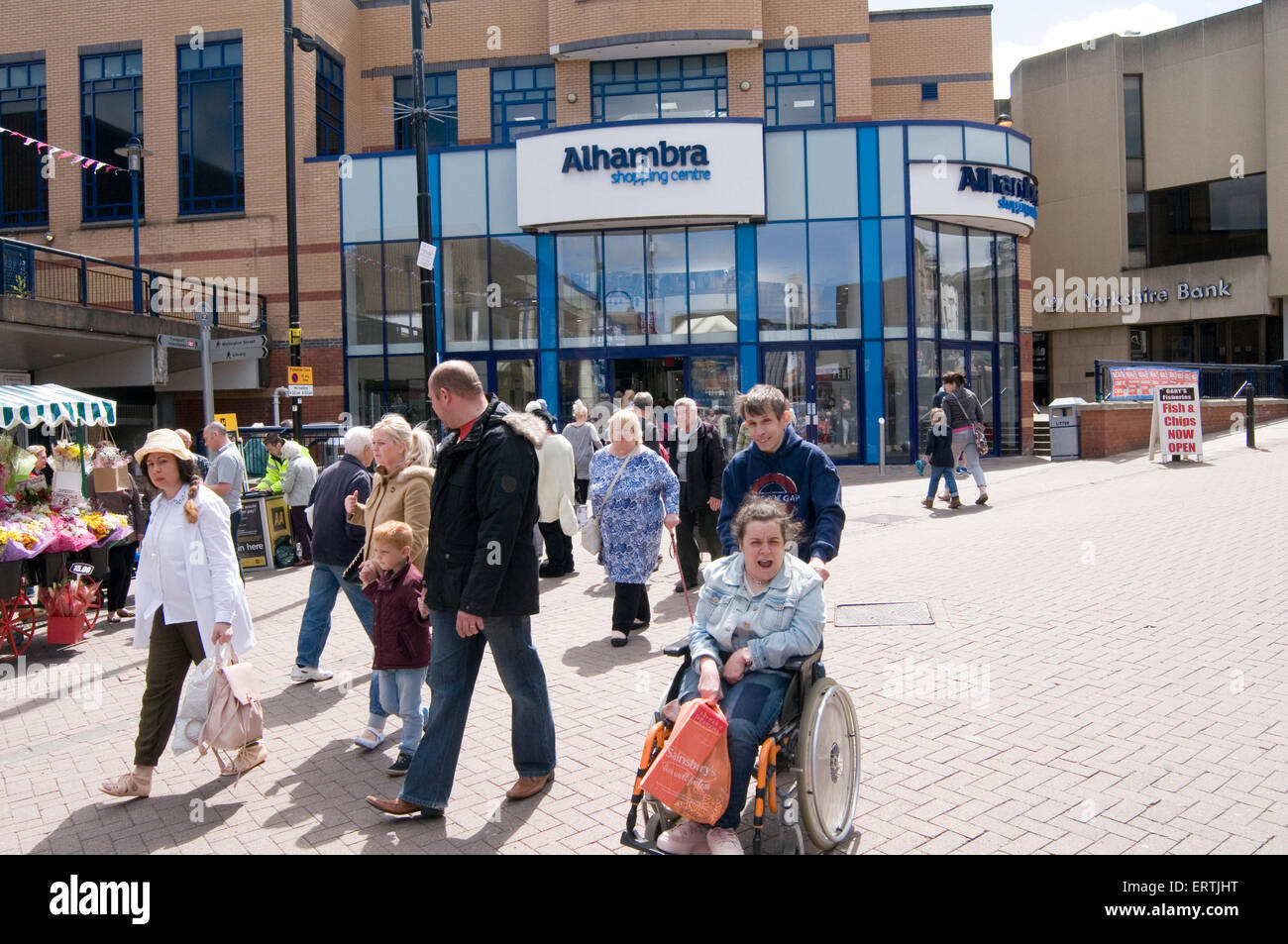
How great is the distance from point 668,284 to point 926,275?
19.5ft

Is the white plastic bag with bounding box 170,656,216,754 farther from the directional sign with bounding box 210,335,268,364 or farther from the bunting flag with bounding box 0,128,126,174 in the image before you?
the bunting flag with bounding box 0,128,126,174

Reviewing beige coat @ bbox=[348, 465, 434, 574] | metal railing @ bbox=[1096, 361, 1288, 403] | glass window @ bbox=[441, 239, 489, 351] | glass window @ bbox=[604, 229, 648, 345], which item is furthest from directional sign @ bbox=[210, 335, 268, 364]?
metal railing @ bbox=[1096, 361, 1288, 403]

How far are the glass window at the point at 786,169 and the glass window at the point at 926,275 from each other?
108 inches

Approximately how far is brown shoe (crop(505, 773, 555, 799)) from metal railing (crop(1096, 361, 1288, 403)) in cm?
1989

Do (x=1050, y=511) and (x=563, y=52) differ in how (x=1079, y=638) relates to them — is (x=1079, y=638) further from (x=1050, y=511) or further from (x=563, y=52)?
(x=563, y=52)

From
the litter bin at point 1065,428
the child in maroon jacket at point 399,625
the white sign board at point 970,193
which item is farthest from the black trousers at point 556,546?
the white sign board at point 970,193

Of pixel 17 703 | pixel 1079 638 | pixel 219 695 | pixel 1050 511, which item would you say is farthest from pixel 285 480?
pixel 1050 511

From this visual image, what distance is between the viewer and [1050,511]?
41.4 feet

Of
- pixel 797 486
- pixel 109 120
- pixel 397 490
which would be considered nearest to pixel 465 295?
pixel 109 120

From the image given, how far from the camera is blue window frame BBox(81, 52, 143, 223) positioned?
939 inches

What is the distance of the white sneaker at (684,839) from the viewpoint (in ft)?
11.0

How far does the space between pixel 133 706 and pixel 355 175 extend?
61.0 ft

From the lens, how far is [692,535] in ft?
29.0
